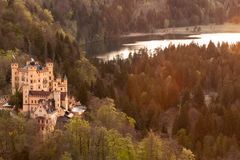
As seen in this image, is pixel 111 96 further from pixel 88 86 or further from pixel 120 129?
pixel 120 129

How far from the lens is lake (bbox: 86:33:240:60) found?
152m

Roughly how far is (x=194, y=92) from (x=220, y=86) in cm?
863

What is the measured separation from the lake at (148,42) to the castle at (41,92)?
7624 cm

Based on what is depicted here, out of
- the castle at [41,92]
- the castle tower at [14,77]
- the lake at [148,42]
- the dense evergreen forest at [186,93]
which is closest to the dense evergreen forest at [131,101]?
the dense evergreen forest at [186,93]

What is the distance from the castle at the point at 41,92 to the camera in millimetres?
57291

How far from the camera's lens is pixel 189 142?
6412 cm

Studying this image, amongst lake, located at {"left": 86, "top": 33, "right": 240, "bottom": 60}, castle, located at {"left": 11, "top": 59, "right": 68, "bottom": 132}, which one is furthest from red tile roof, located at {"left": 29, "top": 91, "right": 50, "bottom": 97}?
lake, located at {"left": 86, "top": 33, "right": 240, "bottom": 60}

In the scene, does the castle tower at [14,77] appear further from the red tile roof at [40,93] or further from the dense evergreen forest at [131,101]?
the red tile roof at [40,93]

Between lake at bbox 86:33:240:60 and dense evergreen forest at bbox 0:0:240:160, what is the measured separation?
32.6 metres

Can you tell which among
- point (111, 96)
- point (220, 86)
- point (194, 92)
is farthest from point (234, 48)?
point (111, 96)

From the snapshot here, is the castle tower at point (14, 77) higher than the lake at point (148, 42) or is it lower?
higher

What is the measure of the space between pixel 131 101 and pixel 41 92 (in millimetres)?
20112

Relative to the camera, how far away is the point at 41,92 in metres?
61.9

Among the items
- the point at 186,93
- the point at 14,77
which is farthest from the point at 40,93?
the point at 186,93
